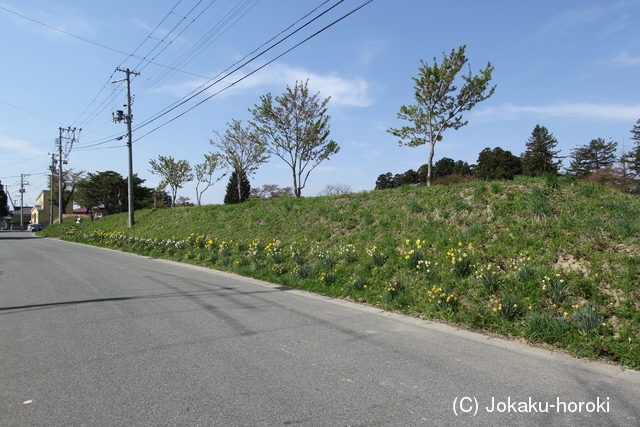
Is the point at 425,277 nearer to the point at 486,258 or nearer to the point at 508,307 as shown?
the point at 486,258

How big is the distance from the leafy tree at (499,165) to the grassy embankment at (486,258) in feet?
126

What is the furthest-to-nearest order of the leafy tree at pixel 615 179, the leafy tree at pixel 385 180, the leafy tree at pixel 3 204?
the leafy tree at pixel 3 204, the leafy tree at pixel 385 180, the leafy tree at pixel 615 179

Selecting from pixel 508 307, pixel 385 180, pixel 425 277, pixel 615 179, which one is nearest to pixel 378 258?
pixel 425 277

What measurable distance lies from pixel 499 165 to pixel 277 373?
159ft

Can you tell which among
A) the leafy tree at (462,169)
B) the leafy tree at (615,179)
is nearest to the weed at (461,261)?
the leafy tree at (615,179)

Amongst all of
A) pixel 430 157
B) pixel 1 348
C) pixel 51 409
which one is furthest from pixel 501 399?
pixel 430 157

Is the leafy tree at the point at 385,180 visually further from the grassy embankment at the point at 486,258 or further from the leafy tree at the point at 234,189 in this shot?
the grassy embankment at the point at 486,258

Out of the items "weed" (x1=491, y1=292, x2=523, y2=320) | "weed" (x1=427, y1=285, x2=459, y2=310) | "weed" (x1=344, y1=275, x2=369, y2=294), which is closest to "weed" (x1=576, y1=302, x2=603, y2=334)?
"weed" (x1=491, y1=292, x2=523, y2=320)

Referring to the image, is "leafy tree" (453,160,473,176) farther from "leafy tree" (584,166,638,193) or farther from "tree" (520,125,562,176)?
"leafy tree" (584,166,638,193)

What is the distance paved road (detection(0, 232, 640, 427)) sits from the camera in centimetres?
296

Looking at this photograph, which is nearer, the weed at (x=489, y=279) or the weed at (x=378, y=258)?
the weed at (x=489, y=279)

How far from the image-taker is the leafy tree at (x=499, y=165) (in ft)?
146

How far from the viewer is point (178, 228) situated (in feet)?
64.2

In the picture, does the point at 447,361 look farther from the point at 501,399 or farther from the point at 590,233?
the point at 590,233
